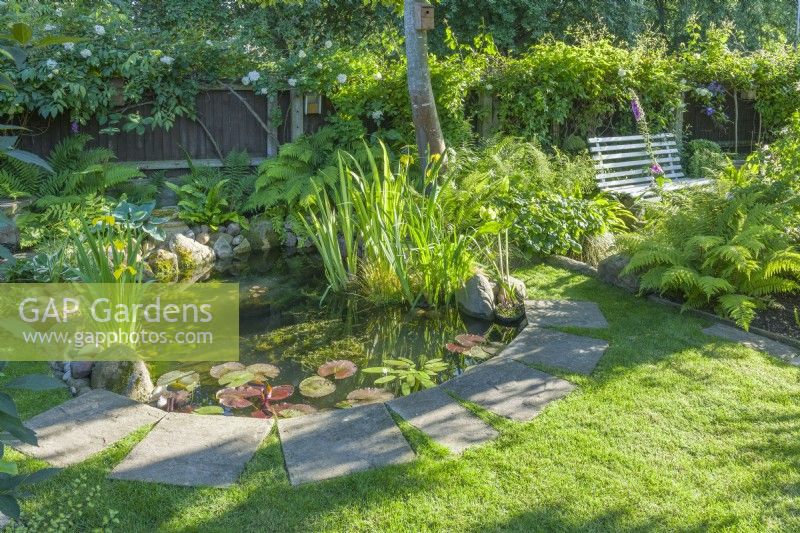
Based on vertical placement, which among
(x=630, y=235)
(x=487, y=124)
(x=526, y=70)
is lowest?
(x=630, y=235)

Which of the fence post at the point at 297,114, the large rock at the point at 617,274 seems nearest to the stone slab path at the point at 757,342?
the large rock at the point at 617,274

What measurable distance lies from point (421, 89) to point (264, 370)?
309cm

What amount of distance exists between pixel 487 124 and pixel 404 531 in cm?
604

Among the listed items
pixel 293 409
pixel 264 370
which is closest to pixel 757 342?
pixel 293 409

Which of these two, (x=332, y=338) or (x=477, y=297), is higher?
(x=477, y=297)

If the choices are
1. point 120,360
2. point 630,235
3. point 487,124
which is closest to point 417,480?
point 120,360

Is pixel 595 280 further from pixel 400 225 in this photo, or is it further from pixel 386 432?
pixel 386 432

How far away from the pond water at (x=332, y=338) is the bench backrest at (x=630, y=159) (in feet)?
10.6

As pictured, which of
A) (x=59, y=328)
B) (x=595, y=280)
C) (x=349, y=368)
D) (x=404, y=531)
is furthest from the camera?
(x=595, y=280)

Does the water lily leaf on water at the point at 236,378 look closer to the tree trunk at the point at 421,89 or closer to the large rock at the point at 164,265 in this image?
the large rock at the point at 164,265

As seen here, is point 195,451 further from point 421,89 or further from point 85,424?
point 421,89

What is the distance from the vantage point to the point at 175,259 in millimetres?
5621

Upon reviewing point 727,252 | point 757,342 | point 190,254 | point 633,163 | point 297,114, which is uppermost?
point 297,114

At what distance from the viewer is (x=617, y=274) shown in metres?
4.76
